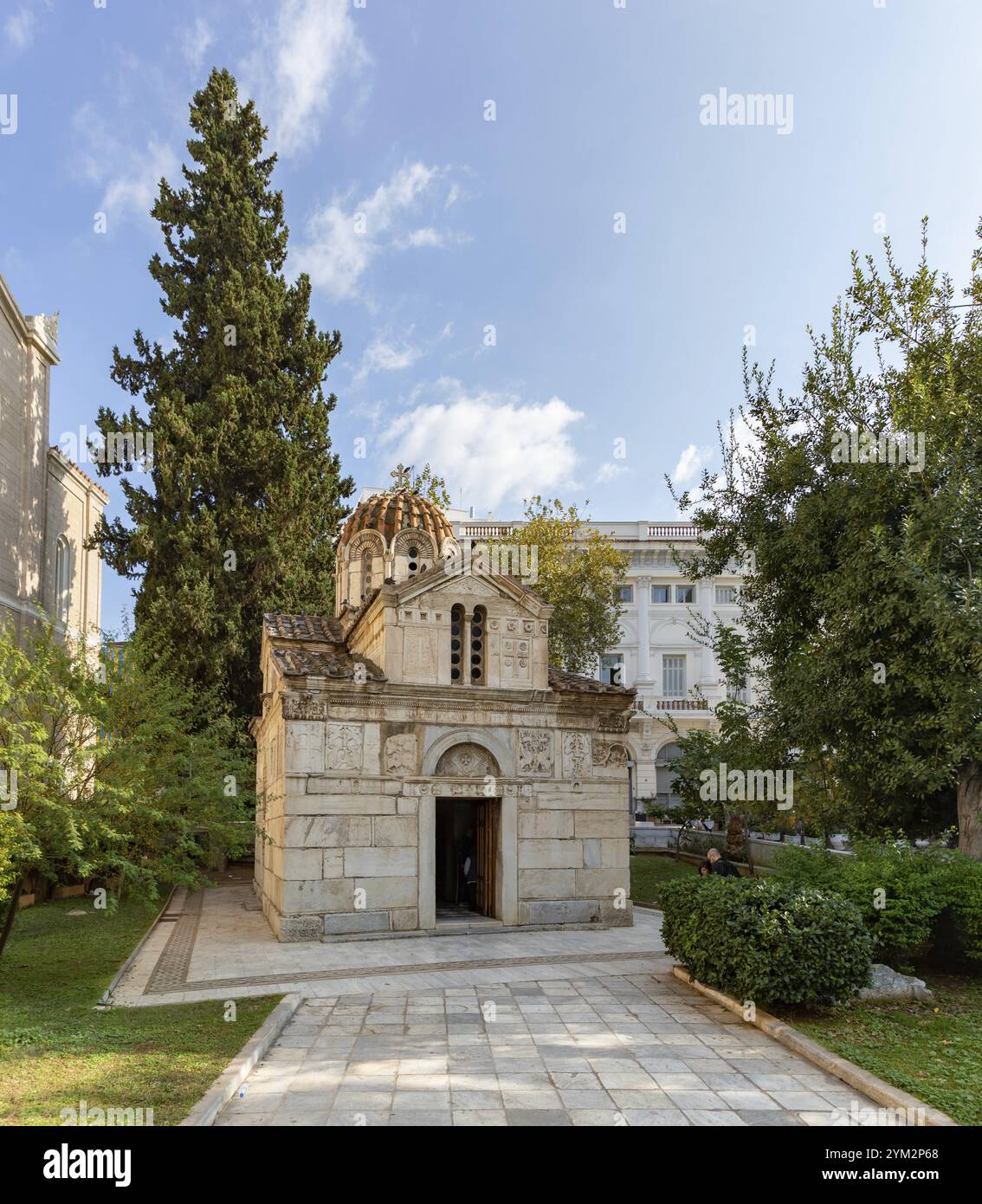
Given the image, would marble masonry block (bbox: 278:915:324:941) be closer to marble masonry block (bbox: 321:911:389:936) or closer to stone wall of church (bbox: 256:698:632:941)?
stone wall of church (bbox: 256:698:632:941)

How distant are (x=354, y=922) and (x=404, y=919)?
1021 mm

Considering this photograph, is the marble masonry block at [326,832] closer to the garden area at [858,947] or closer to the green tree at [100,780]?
the green tree at [100,780]

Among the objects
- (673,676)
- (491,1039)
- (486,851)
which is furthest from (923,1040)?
(673,676)

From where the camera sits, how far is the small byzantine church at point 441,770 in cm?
1712

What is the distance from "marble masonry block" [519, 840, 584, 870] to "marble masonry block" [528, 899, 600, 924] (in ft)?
2.32

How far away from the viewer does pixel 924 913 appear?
11.9 metres

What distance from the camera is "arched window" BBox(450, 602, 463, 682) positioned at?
1889 centimetres

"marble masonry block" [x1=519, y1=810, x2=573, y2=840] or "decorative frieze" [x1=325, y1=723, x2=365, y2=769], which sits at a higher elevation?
"decorative frieze" [x1=325, y1=723, x2=365, y2=769]

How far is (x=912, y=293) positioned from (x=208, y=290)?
953 inches

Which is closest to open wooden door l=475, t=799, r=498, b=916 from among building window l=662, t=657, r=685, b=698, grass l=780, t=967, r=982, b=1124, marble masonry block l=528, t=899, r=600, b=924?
marble masonry block l=528, t=899, r=600, b=924

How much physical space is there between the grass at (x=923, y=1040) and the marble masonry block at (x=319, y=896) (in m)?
8.98

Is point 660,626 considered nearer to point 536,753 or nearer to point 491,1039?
point 536,753

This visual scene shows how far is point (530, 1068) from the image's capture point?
880cm
